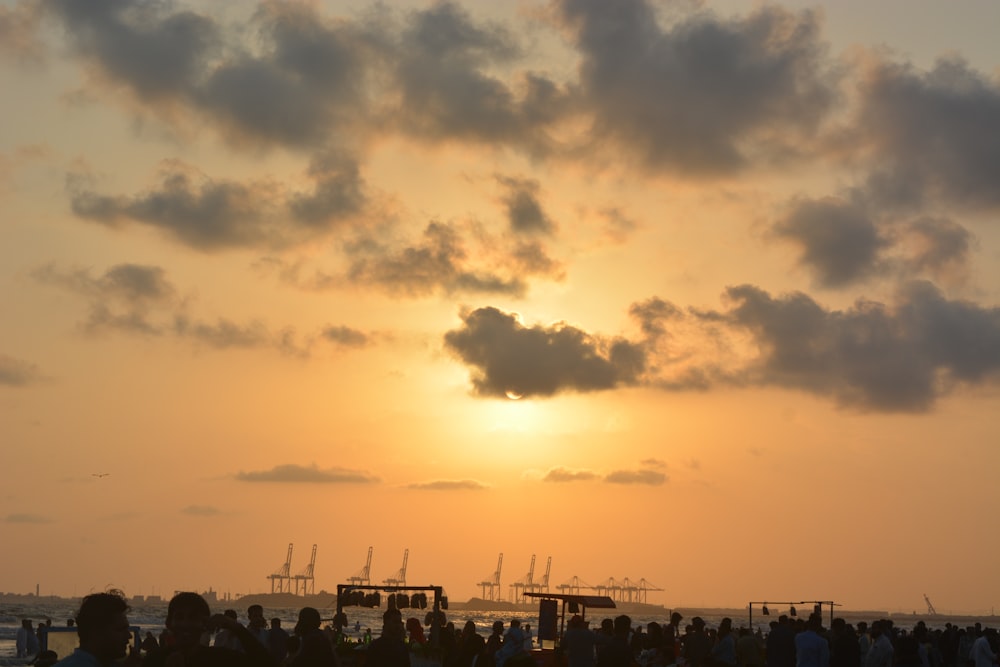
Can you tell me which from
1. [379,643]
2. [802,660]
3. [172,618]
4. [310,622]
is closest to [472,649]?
[802,660]

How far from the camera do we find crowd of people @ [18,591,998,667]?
6088 mm

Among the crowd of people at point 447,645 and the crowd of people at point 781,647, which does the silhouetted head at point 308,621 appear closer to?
the crowd of people at point 447,645

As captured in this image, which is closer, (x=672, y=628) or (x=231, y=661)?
(x=231, y=661)

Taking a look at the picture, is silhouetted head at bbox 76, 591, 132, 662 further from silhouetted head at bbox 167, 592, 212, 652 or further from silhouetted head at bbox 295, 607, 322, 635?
silhouetted head at bbox 295, 607, 322, 635

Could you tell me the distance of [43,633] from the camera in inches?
683

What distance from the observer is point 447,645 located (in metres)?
27.7

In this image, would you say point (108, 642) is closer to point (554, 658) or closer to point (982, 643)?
point (554, 658)

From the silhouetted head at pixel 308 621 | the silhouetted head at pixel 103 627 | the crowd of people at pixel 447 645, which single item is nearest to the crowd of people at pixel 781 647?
the crowd of people at pixel 447 645

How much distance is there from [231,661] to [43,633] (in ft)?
41.5

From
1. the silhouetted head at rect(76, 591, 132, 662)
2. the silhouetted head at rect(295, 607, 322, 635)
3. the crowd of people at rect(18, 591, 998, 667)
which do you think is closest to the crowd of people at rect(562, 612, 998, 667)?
the crowd of people at rect(18, 591, 998, 667)

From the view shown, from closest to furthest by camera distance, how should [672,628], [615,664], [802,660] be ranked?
[615,664] < [802,660] < [672,628]

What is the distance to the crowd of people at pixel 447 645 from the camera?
6088 mm

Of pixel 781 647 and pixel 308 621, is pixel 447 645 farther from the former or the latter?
pixel 308 621

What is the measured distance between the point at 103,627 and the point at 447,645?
22.7m
